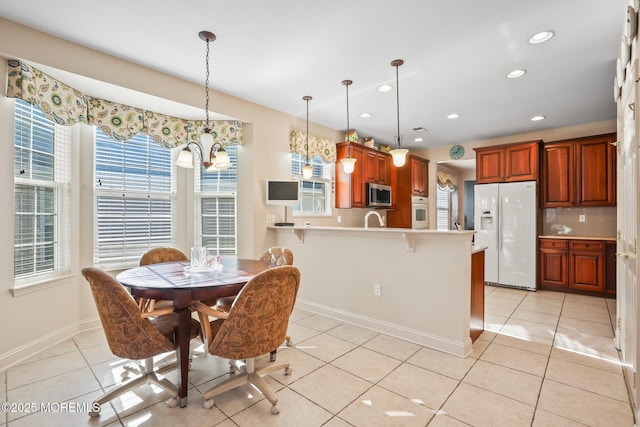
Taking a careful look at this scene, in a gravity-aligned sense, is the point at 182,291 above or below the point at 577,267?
above

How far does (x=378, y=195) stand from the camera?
5363 millimetres

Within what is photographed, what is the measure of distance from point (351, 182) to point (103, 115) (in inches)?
132

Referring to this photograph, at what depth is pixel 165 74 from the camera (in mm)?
3180

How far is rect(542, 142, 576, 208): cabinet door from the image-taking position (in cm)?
473

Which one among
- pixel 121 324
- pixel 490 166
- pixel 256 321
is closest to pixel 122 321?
pixel 121 324

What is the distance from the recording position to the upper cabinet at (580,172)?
14.5ft

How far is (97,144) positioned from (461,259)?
3846 millimetres

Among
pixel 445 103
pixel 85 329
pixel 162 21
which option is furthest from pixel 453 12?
pixel 85 329

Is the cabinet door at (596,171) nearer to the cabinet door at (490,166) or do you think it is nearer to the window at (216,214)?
the cabinet door at (490,166)

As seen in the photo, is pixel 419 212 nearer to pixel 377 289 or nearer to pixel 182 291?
pixel 377 289

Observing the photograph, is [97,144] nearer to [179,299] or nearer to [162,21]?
[162,21]

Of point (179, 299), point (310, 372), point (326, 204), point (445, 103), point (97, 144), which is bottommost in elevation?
point (310, 372)

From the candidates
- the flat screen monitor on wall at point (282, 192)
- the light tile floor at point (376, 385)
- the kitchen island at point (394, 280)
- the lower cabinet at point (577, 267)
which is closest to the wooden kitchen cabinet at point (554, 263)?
the lower cabinet at point (577, 267)

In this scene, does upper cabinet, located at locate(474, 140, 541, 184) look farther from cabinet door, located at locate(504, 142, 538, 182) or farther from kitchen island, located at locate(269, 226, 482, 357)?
kitchen island, located at locate(269, 226, 482, 357)
